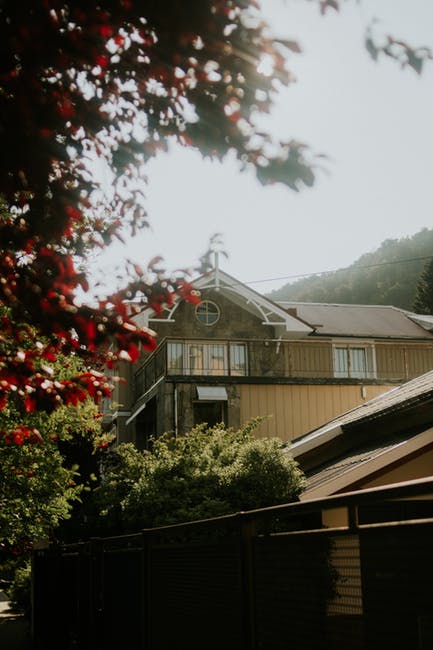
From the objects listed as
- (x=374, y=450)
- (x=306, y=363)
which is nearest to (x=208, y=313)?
(x=306, y=363)

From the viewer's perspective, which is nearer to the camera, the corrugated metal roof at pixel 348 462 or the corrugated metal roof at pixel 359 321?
the corrugated metal roof at pixel 348 462

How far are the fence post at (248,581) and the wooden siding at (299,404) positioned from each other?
53.5 feet

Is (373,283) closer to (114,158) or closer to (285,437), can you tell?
(285,437)

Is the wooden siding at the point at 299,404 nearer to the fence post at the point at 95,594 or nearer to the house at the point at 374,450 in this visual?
the house at the point at 374,450

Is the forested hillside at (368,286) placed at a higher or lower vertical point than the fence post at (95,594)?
higher

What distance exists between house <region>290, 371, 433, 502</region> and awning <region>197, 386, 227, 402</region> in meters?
7.80

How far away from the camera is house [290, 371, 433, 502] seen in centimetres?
1058

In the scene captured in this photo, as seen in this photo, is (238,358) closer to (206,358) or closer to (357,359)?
(206,358)

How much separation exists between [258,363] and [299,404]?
24.9ft

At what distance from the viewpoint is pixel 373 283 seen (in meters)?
81.3

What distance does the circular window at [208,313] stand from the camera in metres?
33.2

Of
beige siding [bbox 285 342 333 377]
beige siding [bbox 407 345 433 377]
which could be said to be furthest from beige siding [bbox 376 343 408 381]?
beige siding [bbox 285 342 333 377]

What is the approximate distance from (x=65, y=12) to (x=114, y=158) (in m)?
1.00

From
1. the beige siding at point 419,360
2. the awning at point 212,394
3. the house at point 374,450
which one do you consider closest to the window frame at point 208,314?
the beige siding at point 419,360
